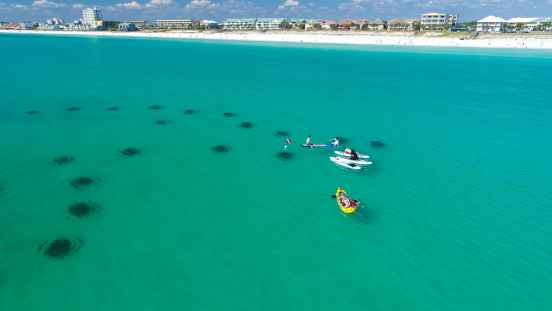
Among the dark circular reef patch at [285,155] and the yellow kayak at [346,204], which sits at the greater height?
the dark circular reef patch at [285,155]

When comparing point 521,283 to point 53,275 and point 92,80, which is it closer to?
point 53,275

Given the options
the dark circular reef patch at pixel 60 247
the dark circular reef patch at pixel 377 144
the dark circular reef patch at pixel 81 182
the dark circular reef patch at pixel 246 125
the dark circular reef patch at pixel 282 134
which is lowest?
the dark circular reef patch at pixel 60 247

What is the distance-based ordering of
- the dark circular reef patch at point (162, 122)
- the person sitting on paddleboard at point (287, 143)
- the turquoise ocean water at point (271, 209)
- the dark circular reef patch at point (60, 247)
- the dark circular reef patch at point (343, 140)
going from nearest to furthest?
the turquoise ocean water at point (271, 209) < the dark circular reef patch at point (60, 247) < the person sitting on paddleboard at point (287, 143) < the dark circular reef patch at point (343, 140) < the dark circular reef patch at point (162, 122)

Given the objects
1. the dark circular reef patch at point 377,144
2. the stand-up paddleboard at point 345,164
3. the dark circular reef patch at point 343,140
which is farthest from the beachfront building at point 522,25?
the stand-up paddleboard at point 345,164

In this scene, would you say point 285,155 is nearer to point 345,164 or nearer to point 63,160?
point 345,164

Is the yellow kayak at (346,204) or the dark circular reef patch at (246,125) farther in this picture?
the dark circular reef patch at (246,125)

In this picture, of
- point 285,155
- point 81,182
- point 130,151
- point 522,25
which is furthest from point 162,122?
point 522,25

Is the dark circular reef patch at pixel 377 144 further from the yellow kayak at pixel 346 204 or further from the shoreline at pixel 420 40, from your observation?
the shoreline at pixel 420 40

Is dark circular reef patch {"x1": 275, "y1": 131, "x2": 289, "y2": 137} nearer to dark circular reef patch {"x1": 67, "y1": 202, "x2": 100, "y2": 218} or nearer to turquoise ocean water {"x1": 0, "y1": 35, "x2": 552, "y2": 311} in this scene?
turquoise ocean water {"x1": 0, "y1": 35, "x2": 552, "y2": 311}
